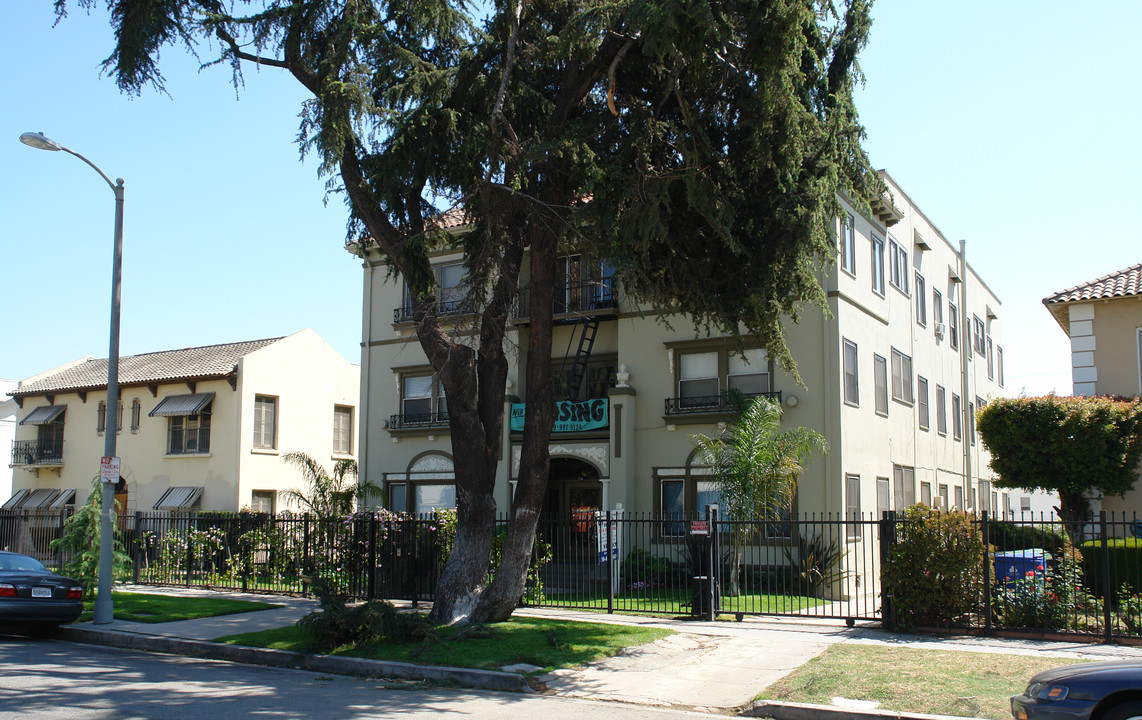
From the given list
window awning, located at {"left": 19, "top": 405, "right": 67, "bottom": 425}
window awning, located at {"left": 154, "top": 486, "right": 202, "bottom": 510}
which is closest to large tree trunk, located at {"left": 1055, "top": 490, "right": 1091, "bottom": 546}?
window awning, located at {"left": 154, "top": 486, "right": 202, "bottom": 510}

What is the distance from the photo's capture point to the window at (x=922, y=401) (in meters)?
26.9

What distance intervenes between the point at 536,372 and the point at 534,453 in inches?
47.9

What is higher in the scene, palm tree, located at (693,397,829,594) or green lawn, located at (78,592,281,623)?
palm tree, located at (693,397,829,594)

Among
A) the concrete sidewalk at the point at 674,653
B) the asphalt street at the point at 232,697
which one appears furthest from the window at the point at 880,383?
the asphalt street at the point at 232,697

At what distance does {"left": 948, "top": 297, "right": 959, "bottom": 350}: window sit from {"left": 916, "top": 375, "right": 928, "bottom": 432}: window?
4.34 meters

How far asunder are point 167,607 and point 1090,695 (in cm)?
1519

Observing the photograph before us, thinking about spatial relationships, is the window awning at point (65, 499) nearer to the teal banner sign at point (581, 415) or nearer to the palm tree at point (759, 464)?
the teal banner sign at point (581, 415)

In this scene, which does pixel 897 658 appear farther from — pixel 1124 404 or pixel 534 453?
pixel 1124 404

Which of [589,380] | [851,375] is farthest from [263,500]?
[851,375]

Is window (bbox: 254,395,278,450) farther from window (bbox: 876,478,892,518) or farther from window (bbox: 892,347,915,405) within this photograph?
window (bbox: 892,347,915,405)

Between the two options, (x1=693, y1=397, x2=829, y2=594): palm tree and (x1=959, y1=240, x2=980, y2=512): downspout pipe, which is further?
(x1=959, y1=240, x2=980, y2=512): downspout pipe

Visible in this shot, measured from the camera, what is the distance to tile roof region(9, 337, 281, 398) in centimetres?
3177

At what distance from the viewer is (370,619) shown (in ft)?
40.0

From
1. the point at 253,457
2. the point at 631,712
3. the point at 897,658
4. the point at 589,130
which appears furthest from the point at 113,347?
the point at 253,457
